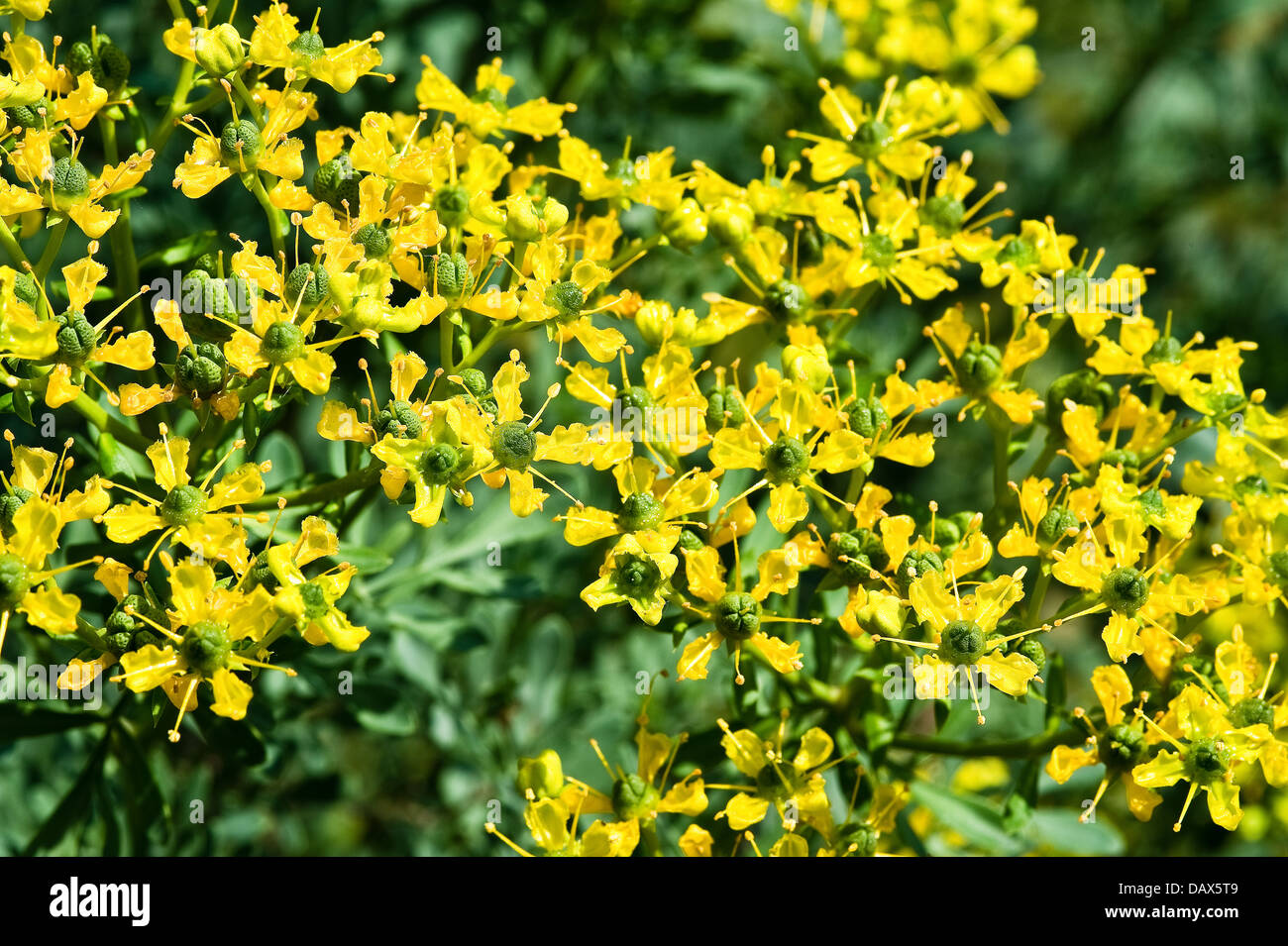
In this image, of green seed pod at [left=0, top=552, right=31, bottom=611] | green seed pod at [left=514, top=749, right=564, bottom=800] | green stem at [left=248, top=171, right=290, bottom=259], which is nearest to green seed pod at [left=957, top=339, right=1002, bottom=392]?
green seed pod at [left=514, top=749, right=564, bottom=800]

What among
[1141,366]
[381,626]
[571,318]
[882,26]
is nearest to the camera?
[571,318]

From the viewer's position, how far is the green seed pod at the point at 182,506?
2699 mm

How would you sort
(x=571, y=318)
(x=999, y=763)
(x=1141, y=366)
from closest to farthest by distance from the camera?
(x=571, y=318), (x=1141, y=366), (x=999, y=763)

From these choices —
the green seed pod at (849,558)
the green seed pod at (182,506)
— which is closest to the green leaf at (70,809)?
the green seed pod at (182,506)

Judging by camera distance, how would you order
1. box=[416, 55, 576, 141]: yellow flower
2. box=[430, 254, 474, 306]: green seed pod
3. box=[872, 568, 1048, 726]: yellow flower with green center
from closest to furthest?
box=[872, 568, 1048, 726]: yellow flower with green center < box=[430, 254, 474, 306]: green seed pod < box=[416, 55, 576, 141]: yellow flower

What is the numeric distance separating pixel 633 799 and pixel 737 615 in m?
0.56

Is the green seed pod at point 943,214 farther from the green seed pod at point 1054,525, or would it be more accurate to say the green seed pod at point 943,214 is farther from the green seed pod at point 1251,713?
the green seed pod at point 1251,713

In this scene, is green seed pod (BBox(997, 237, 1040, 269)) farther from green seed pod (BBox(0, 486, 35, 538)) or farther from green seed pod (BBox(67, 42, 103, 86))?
green seed pod (BBox(0, 486, 35, 538))

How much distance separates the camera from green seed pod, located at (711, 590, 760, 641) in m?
2.88

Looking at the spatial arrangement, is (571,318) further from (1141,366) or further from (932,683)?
(1141,366)

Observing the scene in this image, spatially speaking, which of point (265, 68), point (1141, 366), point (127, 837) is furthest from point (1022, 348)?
point (127, 837)

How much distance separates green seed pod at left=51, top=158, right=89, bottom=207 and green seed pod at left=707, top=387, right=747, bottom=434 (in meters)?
1.46

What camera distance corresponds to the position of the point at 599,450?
2846mm

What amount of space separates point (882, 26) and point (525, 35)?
129 centimetres
